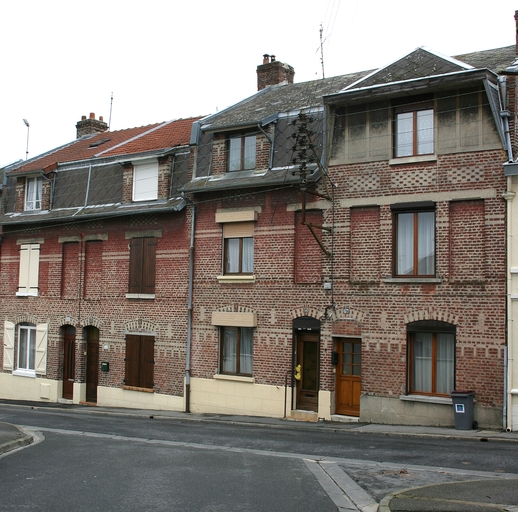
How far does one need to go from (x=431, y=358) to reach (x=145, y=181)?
11.6 metres

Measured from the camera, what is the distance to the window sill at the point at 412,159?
1805 centimetres

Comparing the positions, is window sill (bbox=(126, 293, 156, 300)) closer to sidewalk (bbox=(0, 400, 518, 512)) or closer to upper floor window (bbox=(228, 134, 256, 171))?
sidewalk (bbox=(0, 400, 518, 512))

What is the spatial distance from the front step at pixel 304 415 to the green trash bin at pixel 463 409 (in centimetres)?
428

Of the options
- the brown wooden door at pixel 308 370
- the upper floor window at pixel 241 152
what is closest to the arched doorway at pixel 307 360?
the brown wooden door at pixel 308 370

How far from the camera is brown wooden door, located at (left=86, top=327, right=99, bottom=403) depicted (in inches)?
1007

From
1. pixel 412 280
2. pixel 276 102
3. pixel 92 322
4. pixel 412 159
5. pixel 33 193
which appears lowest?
pixel 92 322

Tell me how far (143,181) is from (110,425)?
346 inches

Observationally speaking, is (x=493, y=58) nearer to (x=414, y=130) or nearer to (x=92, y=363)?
(x=414, y=130)

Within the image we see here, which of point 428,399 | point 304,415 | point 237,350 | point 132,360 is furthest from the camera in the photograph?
point 132,360

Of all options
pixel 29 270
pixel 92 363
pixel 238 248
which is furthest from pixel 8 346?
pixel 238 248

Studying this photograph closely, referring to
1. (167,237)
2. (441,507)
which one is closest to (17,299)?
(167,237)

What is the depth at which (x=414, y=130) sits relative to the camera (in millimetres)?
18406

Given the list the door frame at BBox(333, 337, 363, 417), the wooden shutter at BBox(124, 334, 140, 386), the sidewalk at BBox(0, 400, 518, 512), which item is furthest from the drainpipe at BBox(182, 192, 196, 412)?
the door frame at BBox(333, 337, 363, 417)

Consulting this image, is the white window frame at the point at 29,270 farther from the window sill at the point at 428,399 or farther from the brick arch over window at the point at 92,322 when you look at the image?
the window sill at the point at 428,399
